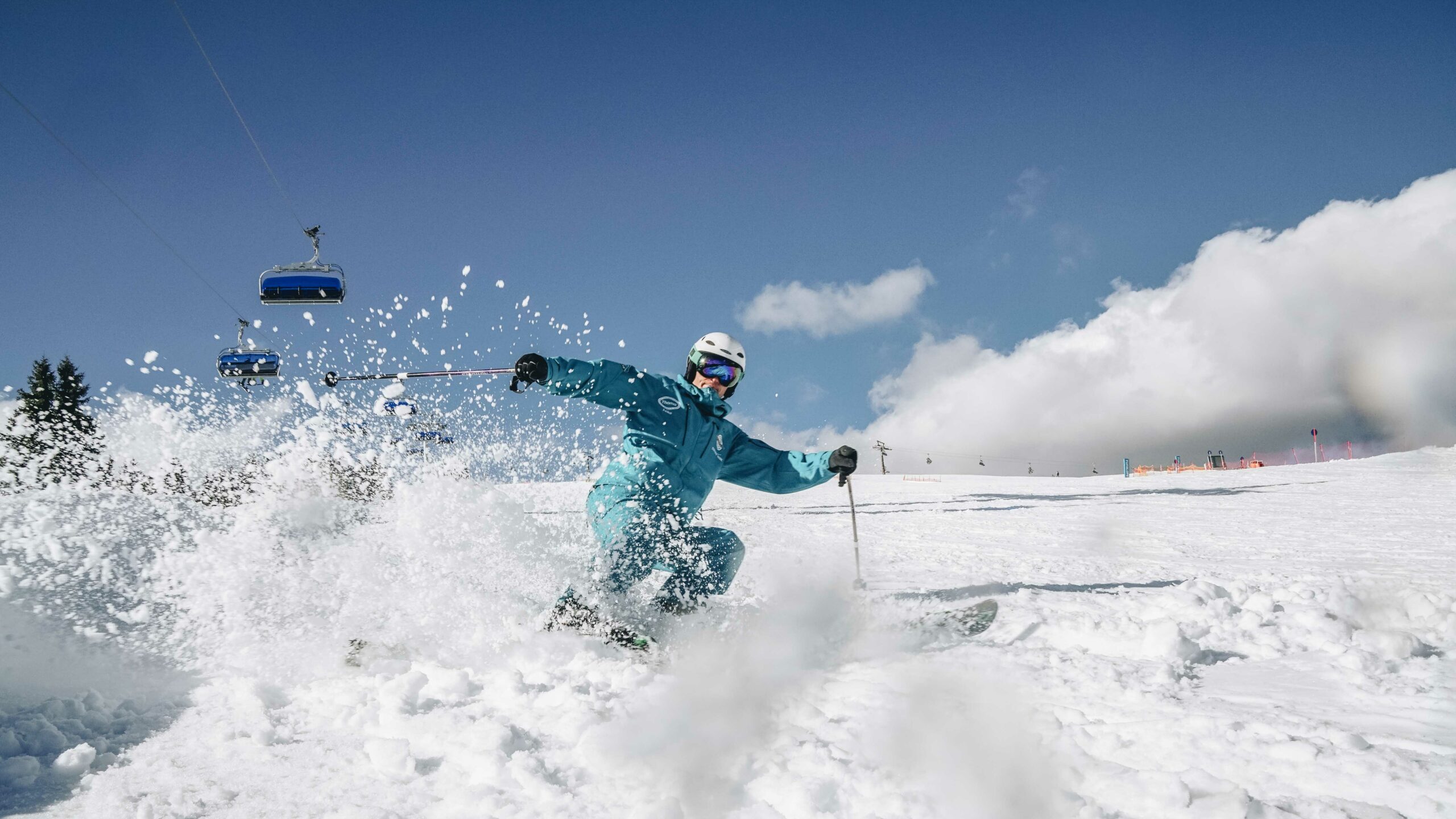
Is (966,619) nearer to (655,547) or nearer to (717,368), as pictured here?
(655,547)

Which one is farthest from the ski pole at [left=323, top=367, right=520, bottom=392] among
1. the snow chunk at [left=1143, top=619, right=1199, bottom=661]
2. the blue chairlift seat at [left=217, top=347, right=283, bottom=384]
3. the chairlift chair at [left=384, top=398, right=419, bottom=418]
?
the blue chairlift seat at [left=217, top=347, right=283, bottom=384]

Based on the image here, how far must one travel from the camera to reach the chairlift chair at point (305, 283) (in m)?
12.4

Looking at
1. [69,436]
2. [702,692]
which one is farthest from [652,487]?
[69,436]

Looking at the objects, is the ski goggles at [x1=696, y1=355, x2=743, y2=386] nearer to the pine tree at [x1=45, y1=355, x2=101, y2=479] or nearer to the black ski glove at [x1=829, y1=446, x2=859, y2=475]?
the black ski glove at [x1=829, y1=446, x2=859, y2=475]

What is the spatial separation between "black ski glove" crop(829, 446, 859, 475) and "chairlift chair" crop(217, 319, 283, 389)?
1627 centimetres

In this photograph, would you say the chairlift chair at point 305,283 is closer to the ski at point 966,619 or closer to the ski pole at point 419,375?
the ski pole at point 419,375

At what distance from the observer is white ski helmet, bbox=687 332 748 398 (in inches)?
181

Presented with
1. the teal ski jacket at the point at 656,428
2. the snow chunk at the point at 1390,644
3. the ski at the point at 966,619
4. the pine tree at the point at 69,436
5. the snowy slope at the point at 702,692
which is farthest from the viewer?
the pine tree at the point at 69,436

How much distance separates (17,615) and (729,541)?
3463 mm

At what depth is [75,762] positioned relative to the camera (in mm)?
2055

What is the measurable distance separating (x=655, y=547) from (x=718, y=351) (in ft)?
4.75

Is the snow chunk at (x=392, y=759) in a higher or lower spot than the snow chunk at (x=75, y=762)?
lower

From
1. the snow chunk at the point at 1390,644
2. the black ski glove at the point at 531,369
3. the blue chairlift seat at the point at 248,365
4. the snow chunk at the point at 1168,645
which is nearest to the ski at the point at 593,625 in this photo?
the black ski glove at the point at 531,369

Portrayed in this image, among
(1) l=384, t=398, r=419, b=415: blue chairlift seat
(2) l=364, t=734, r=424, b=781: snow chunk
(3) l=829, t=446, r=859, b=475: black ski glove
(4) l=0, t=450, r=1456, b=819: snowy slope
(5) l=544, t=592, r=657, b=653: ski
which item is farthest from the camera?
(1) l=384, t=398, r=419, b=415: blue chairlift seat
